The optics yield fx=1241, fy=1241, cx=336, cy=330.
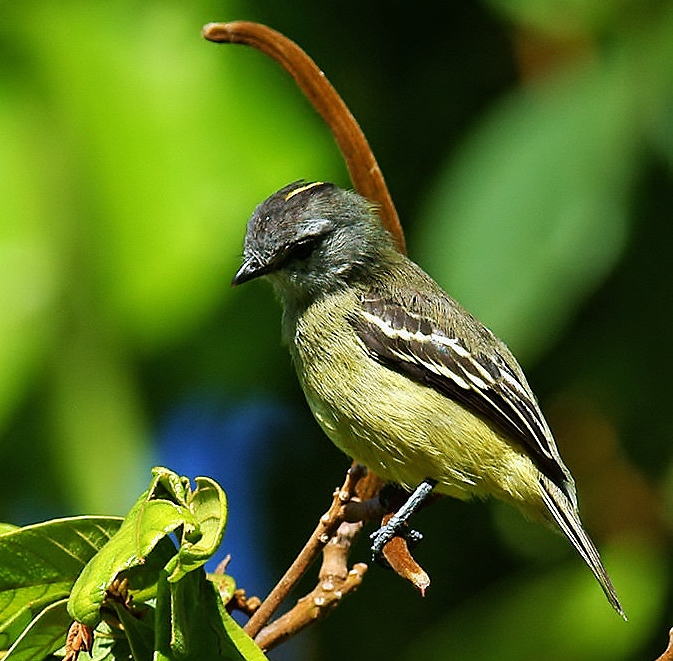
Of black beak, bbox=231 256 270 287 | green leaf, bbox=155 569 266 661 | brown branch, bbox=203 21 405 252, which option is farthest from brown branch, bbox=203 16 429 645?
black beak, bbox=231 256 270 287

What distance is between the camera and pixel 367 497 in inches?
→ 104

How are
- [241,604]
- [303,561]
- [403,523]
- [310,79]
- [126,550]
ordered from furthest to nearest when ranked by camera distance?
[403,523] < [310,79] < [241,604] < [303,561] < [126,550]

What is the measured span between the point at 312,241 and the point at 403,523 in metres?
0.83

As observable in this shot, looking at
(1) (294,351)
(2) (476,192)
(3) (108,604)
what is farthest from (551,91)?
(3) (108,604)

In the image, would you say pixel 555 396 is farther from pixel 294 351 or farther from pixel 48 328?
pixel 48 328

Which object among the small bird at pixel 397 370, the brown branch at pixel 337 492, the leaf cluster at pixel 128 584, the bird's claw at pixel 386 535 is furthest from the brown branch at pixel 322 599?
the small bird at pixel 397 370

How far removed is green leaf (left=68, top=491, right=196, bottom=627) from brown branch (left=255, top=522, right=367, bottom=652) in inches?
14.0

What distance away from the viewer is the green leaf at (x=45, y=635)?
1.74 metres

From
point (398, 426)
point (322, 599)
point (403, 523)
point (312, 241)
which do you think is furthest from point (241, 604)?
point (312, 241)

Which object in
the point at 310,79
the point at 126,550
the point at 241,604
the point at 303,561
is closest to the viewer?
the point at 126,550

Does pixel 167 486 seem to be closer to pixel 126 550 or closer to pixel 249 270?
pixel 126 550

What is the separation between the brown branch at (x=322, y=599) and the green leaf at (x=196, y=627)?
0.17m

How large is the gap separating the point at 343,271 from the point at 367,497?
2.32ft

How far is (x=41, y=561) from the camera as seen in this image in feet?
5.77
